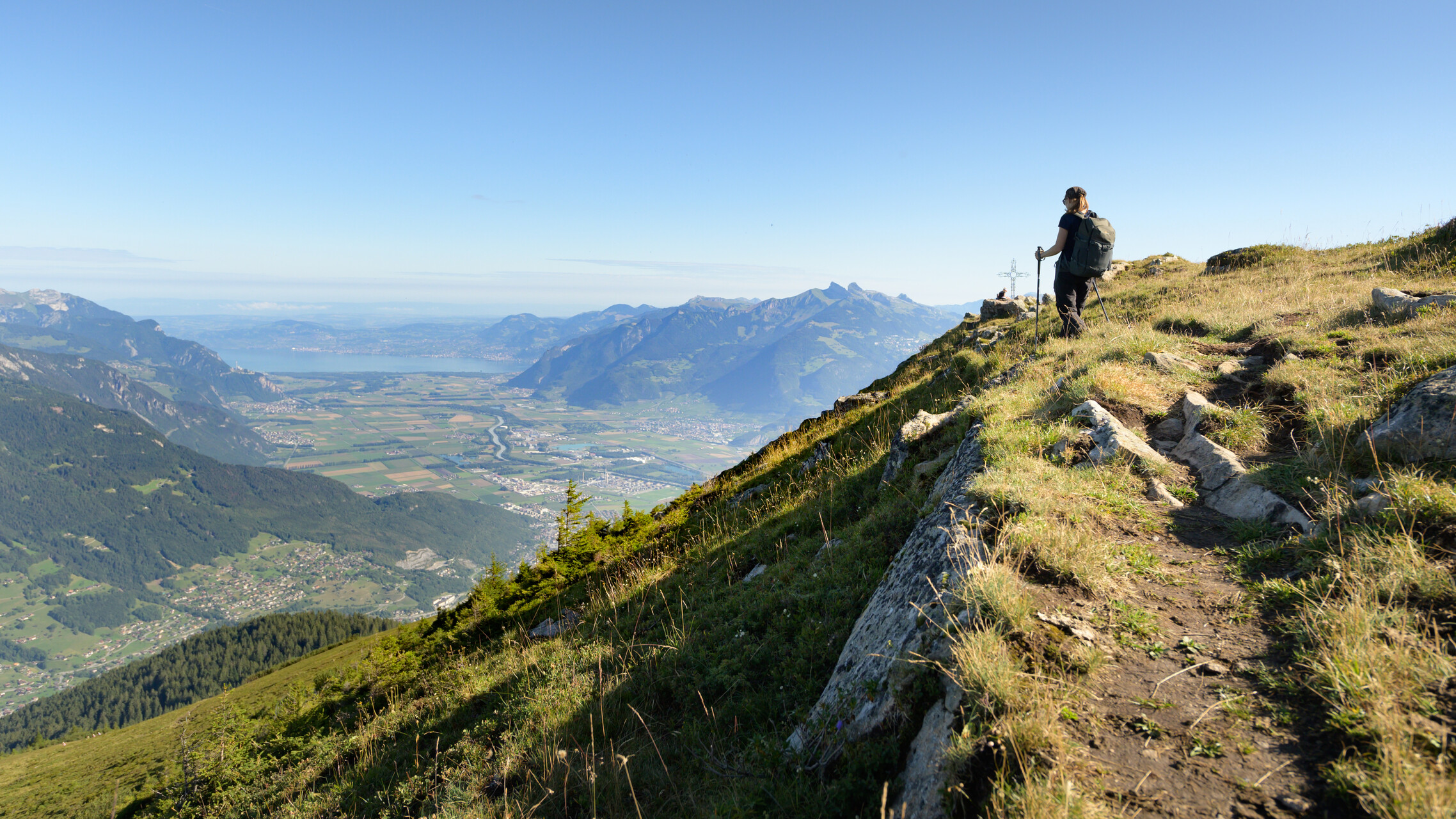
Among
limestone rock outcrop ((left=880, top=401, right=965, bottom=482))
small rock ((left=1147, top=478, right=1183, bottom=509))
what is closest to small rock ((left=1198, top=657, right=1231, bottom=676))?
small rock ((left=1147, top=478, right=1183, bottom=509))

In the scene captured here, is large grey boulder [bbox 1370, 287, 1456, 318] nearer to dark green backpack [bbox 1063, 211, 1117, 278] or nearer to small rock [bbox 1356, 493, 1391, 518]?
dark green backpack [bbox 1063, 211, 1117, 278]

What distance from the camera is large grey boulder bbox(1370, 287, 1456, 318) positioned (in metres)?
9.12

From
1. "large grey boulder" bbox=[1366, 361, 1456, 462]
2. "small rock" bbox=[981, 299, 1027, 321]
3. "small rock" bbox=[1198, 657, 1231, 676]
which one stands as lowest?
"small rock" bbox=[1198, 657, 1231, 676]

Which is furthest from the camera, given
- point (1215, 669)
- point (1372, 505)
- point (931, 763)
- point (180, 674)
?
point (180, 674)

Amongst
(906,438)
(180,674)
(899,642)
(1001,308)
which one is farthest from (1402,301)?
(180,674)

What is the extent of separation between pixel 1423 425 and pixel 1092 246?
855 cm

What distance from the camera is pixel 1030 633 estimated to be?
3590 mm

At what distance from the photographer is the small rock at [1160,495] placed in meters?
5.58

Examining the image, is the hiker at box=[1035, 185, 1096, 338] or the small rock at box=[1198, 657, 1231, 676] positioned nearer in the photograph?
the small rock at box=[1198, 657, 1231, 676]

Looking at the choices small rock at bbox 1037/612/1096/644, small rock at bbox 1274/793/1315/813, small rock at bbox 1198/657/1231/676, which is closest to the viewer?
small rock at bbox 1274/793/1315/813

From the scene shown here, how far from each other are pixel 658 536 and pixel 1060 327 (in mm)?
11843

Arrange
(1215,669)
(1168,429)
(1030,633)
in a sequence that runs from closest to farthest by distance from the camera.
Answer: (1215,669), (1030,633), (1168,429)

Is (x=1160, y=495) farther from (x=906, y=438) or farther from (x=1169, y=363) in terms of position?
(x=1169, y=363)

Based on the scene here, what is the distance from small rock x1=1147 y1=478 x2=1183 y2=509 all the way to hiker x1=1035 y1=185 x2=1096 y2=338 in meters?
8.54
